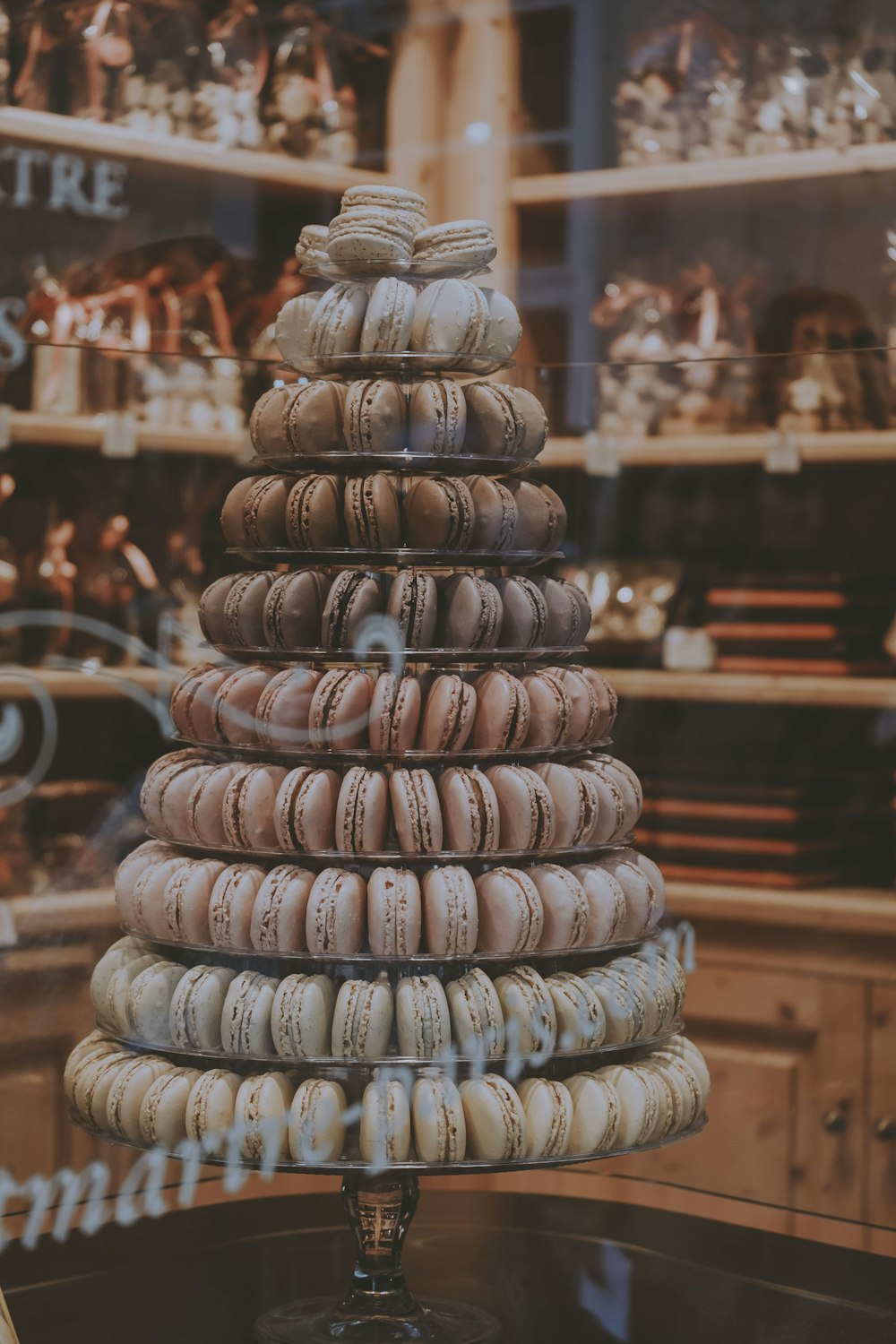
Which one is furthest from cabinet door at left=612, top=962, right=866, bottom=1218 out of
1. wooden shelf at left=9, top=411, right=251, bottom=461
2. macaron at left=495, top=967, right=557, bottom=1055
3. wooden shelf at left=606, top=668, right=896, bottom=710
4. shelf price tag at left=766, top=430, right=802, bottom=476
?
macaron at left=495, top=967, right=557, bottom=1055

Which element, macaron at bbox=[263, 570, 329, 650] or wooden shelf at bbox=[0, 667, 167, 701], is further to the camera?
wooden shelf at bbox=[0, 667, 167, 701]

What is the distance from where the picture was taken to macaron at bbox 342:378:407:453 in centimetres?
114

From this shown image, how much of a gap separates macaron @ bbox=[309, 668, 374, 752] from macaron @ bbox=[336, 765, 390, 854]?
0.10 ft

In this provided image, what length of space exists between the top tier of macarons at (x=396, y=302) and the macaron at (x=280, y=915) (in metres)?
0.36

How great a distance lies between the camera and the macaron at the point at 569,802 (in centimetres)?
114

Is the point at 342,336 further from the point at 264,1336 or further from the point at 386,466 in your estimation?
the point at 264,1336

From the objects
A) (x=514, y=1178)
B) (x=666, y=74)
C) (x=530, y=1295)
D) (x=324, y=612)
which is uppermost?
(x=666, y=74)

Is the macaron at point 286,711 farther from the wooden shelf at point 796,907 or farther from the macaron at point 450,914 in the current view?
the wooden shelf at point 796,907

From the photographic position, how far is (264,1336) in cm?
117

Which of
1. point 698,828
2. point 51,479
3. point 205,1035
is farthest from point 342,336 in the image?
point 698,828

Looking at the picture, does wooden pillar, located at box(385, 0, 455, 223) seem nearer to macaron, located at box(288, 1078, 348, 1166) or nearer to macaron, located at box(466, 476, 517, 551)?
macaron, located at box(466, 476, 517, 551)

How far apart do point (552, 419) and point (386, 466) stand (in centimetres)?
119

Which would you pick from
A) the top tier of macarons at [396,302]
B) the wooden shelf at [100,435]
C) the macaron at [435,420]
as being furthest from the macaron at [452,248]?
the wooden shelf at [100,435]

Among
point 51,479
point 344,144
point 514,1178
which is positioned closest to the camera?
point 51,479
